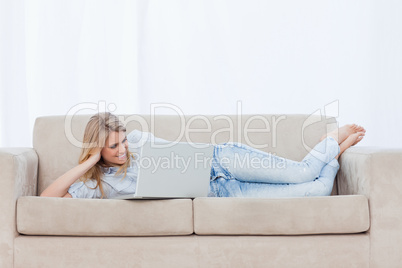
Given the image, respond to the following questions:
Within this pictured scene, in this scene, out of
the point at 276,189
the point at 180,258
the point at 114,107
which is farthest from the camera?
the point at 114,107

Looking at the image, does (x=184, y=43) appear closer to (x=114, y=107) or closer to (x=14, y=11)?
(x=114, y=107)

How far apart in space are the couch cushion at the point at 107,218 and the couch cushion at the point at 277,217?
0.09 m

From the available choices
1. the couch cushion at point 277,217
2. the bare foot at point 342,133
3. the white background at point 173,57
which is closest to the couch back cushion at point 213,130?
the bare foot at point 342,133

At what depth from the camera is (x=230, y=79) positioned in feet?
12.6

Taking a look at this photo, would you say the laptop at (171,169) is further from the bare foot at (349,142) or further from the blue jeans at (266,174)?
the bare foot at (349,142)

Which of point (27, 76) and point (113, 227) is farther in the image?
point (27, 76)

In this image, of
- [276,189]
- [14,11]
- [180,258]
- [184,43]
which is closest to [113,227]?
[180,258]

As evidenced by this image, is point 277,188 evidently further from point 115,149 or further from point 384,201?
point 115,149

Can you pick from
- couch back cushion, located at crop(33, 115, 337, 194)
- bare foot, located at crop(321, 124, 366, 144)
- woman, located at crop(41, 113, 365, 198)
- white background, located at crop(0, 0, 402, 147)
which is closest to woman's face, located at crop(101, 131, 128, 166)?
woman, located at crop(41, 113, 365, 198)

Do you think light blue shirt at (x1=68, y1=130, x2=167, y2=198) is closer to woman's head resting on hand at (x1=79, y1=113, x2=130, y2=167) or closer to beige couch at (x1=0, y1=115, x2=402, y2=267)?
woman's head resting on hand at (x1=79, y1=113, x2=130, y2=167)

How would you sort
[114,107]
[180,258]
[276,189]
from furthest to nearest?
1. [114,107]
2. [276,189]
3. [180,258]

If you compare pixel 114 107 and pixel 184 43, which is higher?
pixel 184 43

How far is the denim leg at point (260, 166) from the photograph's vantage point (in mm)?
2574

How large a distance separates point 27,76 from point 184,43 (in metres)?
1.15
